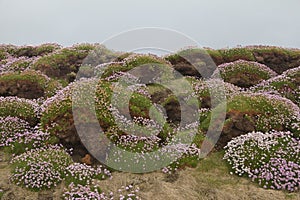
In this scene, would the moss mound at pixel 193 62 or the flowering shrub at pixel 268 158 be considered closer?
the flowering shrub at pixel 268 158

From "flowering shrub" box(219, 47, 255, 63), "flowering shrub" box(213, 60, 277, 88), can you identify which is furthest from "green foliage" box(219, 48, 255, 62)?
"flowering shrub" box(213, 60, 277, 88)

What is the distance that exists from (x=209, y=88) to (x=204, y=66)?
178 inches

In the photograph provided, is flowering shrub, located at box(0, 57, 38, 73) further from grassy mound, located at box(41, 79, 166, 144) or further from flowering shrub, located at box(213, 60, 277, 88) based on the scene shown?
flowering shrub, located at box(213, 60, 277, 88)

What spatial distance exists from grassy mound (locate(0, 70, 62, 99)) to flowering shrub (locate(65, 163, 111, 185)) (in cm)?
730

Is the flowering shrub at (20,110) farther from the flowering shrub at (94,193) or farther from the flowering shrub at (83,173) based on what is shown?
the flowering shrub at (94,193)

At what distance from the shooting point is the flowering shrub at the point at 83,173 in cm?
1112

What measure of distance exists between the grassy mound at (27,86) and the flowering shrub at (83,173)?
730 centimetres

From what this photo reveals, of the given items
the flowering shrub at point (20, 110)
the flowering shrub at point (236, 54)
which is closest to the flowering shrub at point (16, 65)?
the flowering shrub at point (20, 110)

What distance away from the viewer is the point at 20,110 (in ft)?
49.1

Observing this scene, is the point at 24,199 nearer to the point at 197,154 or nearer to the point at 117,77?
the point at 197,154

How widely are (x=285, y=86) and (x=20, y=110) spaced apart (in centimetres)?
1300

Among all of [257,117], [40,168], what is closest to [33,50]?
[40,168]

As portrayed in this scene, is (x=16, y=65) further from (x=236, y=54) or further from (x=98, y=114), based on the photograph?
(x=236, y=54)

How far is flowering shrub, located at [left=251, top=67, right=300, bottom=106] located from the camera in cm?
1755
